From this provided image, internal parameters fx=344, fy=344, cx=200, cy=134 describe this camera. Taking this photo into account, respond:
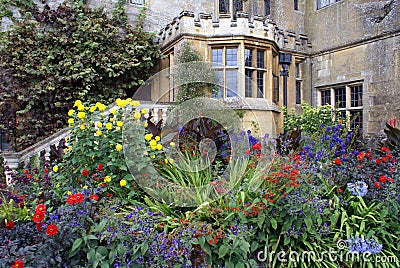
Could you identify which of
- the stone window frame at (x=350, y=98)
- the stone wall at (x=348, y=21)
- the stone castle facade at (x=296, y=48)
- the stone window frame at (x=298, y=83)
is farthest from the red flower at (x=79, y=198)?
the stone window frame at (x=298, y=83)

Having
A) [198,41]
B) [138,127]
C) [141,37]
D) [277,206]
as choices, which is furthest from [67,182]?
[141,37]

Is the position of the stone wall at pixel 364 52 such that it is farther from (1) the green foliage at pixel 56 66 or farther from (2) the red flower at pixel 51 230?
(2) the red flower at pixel 51 230

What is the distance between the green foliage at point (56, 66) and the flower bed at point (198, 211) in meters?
5.69

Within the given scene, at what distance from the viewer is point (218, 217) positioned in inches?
100

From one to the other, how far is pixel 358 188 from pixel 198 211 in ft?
4.60

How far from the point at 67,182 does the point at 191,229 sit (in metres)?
1.29

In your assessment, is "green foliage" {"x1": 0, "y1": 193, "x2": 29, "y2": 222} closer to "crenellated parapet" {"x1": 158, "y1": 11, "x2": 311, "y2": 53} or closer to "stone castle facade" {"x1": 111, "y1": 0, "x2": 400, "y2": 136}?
"stone castle facade" {"x1": 111, "y1": 0, "x2": 400, "y2": 136}

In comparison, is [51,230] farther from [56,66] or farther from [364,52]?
[364,52]

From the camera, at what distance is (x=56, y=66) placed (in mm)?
8570

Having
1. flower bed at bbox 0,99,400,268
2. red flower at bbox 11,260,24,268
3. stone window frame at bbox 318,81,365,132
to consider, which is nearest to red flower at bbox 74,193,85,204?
flower bed at bbox 0,99,400,268

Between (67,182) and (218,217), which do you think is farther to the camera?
(67,182)

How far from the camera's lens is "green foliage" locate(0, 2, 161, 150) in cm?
840

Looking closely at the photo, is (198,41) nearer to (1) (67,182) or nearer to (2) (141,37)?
(2) (141,37)

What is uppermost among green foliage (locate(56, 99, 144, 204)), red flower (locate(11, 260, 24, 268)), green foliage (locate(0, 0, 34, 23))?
green foliage (locate(0, 0, 34, 23))
